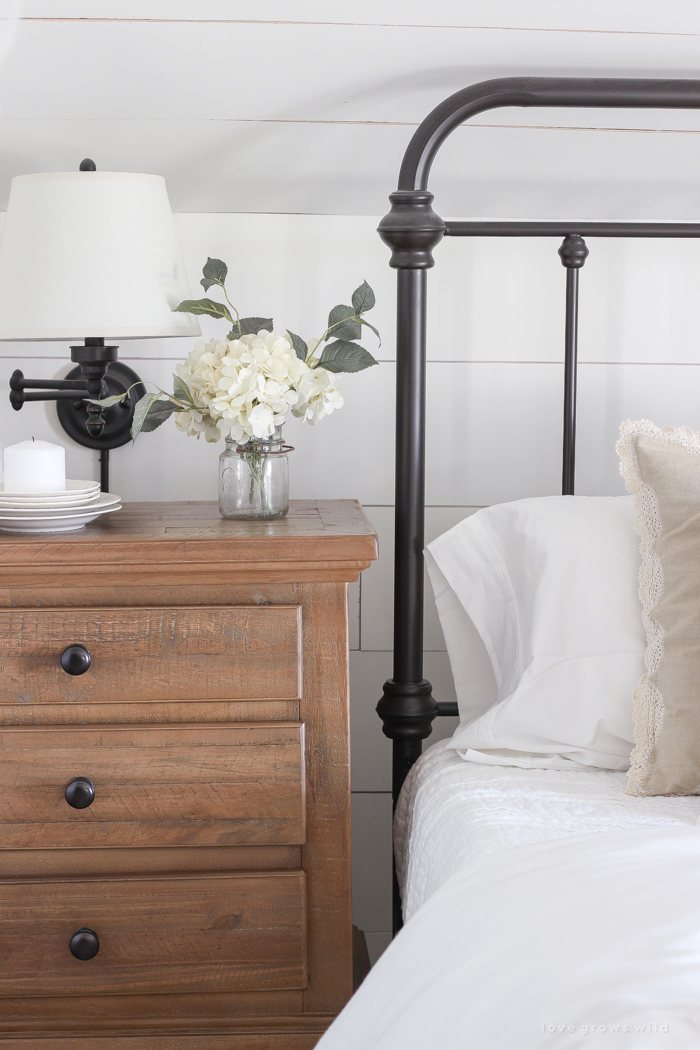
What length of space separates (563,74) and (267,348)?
2.02 ft

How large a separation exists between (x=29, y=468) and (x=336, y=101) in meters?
0.69

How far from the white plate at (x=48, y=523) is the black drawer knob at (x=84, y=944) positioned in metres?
0.46

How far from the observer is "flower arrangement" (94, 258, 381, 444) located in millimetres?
1030

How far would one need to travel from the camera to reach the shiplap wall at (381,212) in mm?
1152

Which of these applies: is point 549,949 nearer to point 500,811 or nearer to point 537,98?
point 500,811

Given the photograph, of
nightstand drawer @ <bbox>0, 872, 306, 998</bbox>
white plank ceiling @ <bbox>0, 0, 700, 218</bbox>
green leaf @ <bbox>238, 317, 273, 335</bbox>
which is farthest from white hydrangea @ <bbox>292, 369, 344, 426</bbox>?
nightstand drawer @ <bbox>0, 872, 306, 998</bbox>

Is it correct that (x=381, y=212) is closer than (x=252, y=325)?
No

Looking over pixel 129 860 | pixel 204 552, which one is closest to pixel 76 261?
pixel 204 552

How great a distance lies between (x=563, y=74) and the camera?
3.99 feet

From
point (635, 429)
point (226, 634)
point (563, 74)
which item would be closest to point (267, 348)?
point (226, 634)

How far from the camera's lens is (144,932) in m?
0.97

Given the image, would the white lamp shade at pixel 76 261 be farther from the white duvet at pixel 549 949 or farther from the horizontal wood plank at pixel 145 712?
the white duvet at pixel 549 949

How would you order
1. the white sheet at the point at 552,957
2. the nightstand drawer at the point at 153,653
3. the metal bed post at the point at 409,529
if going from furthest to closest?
the metal bed post at the point at 409,529 < the nightstand drawer at the point at 153,653 < the white sheet at the point at 552,957

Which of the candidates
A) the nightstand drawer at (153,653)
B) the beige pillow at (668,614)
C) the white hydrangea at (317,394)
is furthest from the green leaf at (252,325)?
the beige pillow at (668,614)
